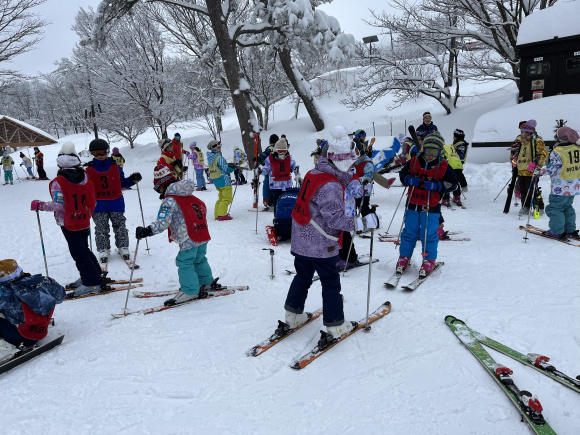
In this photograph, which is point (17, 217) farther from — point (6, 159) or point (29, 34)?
point (29, 34)

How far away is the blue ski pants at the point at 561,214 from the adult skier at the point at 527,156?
1192 millimetres

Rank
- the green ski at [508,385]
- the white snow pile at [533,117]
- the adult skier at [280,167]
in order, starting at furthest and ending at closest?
the white snow pile at [533,117], the adult skier at [280,167], the green ski at [508,385]

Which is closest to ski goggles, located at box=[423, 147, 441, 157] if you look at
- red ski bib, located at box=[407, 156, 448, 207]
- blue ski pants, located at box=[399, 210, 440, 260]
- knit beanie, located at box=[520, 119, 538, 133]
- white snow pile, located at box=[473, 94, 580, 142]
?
red ski bib, located at box=[407, 156, 448, 207]

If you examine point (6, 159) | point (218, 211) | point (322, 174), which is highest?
point (6, 159)

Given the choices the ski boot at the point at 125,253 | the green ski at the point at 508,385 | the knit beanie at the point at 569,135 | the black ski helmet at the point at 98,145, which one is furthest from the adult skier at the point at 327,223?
the knit beanie at the point at 569,135

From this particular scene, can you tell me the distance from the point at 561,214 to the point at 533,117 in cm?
645

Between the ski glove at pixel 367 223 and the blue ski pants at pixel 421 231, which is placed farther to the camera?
the blue ski pants at pixel 421 231

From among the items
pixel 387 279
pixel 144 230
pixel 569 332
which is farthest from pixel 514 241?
pixel 144 230

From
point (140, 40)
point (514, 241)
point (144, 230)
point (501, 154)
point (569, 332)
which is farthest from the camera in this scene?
point (140, 40)

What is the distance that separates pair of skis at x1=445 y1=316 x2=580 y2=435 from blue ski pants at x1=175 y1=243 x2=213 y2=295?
2.82 m

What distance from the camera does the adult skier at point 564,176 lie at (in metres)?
6.15

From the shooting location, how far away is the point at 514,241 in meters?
6.54

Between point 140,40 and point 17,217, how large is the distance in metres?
20.0

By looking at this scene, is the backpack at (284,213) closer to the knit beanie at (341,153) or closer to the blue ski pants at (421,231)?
the blue ski pants at (421,231)
